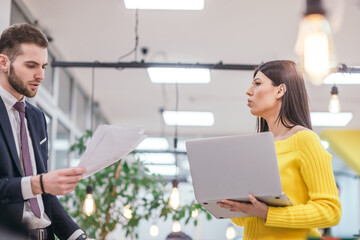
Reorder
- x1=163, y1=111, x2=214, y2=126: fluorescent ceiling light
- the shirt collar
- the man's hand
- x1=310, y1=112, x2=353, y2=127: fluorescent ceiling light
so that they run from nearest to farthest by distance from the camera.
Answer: the man's hand
the shirt collar
x1=310, y1=112, x2=353, y2=127: fluorescent ceiling light
x1=163, y1=111, x2=214, y2=126: fluorescent ceiling light

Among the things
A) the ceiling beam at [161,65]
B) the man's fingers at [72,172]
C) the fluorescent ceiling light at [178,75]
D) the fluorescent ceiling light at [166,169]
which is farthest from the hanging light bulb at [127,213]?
the fluorescent ceiling light at [166,169]

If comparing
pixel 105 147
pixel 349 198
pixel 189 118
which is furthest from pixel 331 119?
pixel 105 147

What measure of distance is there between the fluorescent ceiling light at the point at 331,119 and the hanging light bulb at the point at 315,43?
7.82m

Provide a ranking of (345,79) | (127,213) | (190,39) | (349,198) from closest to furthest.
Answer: (127,213) < (190,39) < (345,79) < (349,198)

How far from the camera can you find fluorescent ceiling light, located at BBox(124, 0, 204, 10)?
222 inches

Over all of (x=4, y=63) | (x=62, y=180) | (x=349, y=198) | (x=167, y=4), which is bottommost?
(x=349, y=198)

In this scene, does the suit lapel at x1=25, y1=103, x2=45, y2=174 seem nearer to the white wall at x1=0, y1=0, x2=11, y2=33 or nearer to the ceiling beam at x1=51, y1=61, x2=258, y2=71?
the white wall at x1=0, y1=0, x2=11, y2=33

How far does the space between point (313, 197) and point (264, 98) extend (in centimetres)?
46

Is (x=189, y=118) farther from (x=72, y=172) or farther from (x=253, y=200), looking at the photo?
(x=72, y=172)

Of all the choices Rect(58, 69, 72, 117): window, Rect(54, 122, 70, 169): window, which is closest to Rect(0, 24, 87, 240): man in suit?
Rect(54, 122, 70, 169): window

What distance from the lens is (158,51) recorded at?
731 cm

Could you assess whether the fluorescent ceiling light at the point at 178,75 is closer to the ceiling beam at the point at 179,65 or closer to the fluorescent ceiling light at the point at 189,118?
the ceiling beam at the point at 179,65

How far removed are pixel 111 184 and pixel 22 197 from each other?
490 centimetres

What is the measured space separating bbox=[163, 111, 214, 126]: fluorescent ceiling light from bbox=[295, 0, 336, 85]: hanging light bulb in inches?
316
